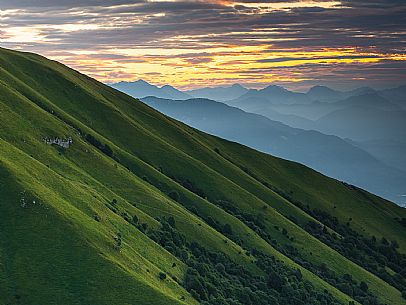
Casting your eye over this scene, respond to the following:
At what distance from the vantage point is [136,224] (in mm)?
99000

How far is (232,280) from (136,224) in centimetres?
2071

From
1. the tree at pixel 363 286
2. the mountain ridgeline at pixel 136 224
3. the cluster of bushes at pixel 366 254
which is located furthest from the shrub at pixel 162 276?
the cluster of bushes at pixel 366 254

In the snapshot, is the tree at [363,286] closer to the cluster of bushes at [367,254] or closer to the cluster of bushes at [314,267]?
the cluster of bushes at [314,267]

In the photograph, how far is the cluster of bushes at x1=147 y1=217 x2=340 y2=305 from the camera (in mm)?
90750

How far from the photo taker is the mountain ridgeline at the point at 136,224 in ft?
229

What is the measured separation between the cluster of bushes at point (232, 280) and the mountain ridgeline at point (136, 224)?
272 mm

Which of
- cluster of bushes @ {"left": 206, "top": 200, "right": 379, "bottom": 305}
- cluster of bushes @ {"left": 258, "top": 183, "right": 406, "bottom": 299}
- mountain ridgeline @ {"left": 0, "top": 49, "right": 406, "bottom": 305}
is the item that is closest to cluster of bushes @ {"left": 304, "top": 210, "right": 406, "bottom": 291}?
cluster of bushes @ {"left": 258, "top": 183, "right": 406, "bottom": 299}

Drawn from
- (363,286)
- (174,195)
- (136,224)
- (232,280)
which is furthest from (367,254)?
(136,224)

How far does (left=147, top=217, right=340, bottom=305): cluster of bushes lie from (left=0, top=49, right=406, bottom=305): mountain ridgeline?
27 centimetres

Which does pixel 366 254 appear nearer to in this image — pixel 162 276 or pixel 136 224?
pixel 136 224

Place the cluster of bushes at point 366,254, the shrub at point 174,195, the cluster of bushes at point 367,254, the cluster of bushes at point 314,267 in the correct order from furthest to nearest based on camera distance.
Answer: the cluster of bushes at point 366,254, the cluster of bushes at point 367,254, the cluster of bushes at point 314,267, the shrub at point 174,195

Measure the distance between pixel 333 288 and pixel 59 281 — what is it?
7662 centimetres

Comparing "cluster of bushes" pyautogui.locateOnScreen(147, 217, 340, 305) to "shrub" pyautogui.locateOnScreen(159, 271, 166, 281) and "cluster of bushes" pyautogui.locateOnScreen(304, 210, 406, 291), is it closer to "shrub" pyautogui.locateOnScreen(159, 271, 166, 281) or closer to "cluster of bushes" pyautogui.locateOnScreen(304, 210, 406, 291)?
"shrub" pyautogui.locateOnScreen(159, 271, 166, 281)

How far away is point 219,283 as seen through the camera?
97.7 metres
